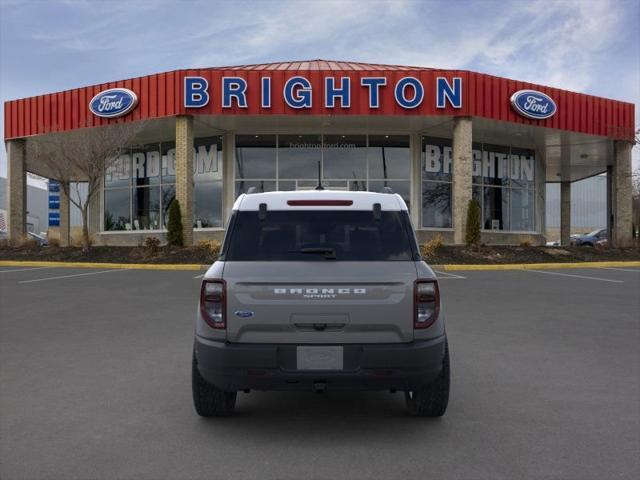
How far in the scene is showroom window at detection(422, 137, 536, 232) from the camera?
2594 cm

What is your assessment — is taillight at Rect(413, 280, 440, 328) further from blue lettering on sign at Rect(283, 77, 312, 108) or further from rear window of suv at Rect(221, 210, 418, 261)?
blue lettering on sign at Rect(283, 77, 312, 108)

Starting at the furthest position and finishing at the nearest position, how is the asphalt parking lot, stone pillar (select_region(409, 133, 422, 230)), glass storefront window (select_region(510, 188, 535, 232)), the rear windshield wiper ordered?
glass storefront window (select_region(510, 188, 535, 232))
stone pillar (select_region(409, 133, 422, 230))
the rear windshield wiper
the asphalt parking lot

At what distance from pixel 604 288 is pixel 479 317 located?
5766 millimetres

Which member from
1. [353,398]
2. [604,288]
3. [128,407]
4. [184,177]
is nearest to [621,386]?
[353,398]

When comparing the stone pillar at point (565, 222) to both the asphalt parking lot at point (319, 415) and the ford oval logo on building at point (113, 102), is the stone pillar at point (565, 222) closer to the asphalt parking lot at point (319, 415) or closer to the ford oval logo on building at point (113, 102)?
the ford oval logo on building at point (113, 102)

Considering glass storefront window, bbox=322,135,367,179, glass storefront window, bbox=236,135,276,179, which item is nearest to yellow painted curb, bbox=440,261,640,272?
glass storefront window, bbox=322,135,367,179

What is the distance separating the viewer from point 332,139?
997 inches

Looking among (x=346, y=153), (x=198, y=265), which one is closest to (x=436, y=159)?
(x=346, y=153)

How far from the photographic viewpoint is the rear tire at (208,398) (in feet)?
14.2

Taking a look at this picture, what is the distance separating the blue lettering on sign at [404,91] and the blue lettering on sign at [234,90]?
5648mm

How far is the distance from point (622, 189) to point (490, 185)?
573 cm

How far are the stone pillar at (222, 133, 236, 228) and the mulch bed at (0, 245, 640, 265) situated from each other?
509cm

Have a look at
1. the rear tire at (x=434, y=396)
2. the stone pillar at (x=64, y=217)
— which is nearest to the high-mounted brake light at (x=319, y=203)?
the rear tire at (x=434, y=396)

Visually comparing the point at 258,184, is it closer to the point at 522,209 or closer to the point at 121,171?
the point at 121,171
